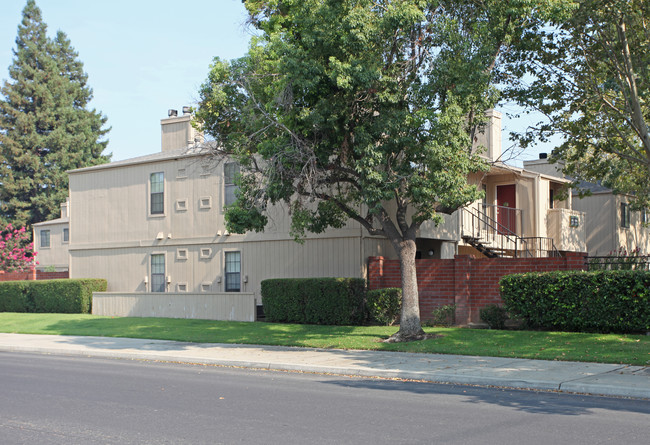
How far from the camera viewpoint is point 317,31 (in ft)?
50.2

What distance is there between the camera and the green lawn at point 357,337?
47.0ft

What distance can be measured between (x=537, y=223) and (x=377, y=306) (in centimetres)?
968

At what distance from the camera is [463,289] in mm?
19484

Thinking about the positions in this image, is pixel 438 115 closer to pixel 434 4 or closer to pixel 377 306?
pixel 434 4

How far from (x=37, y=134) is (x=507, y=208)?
46439 mm

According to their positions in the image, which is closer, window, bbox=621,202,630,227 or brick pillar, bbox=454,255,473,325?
brick pillar, bbox=454,255,473,325

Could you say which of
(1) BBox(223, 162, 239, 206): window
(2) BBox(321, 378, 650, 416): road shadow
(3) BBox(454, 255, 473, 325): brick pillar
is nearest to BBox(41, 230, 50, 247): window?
(1) BBox(223, 162, 239, 206): window

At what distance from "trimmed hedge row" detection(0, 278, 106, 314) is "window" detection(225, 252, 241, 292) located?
6.00 m

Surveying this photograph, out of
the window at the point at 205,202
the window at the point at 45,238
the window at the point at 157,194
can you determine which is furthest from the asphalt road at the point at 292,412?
the window at the point at 45,238

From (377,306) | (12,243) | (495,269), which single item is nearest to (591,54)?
(495,269)

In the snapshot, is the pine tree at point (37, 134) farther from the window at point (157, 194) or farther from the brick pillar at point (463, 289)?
the brick pillar at point (463, 289)

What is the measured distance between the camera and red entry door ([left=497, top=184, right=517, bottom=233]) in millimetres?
26719

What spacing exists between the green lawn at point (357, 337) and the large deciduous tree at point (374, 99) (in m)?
1.29

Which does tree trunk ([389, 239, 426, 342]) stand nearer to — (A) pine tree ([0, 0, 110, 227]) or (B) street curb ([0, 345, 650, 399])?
(B) street curb ([0, 345, 650, 399])
